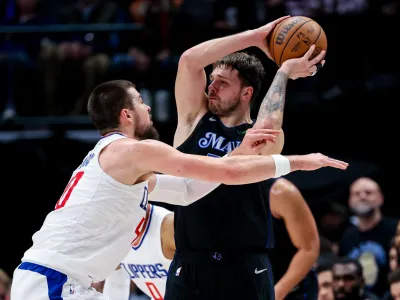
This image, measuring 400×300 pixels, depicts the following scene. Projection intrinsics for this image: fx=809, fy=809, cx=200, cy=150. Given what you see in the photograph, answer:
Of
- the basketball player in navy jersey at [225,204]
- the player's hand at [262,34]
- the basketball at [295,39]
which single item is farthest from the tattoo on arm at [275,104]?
the player's hand at [262,34]

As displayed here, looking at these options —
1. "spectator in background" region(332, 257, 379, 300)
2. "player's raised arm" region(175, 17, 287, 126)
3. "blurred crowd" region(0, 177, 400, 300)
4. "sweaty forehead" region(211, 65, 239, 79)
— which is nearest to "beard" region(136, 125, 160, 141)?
"player's raised arm" region(175, 17, 287, 126)

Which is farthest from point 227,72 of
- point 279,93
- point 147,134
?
point 147,134

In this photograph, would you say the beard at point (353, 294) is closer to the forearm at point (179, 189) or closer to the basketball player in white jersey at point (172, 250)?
the basketball player in white jersey at point (172, 250)

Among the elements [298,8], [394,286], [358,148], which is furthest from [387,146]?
[394,286]

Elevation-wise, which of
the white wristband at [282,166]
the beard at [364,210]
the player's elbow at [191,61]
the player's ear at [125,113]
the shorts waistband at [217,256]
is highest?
the player's elbow at [191,61]

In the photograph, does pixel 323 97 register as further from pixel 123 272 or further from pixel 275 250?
pixel 123 272

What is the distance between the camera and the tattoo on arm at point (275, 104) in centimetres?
545

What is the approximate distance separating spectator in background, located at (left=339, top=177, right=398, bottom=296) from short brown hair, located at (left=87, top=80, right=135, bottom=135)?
4.74 meters

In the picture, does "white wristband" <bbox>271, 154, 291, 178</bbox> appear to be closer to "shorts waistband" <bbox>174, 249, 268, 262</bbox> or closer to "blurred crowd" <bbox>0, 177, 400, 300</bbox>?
"shorts waistband" <bbox>174, 249, 268, 262</bbox>

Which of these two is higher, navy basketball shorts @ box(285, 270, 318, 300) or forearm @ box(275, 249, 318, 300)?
forearm @ box(275, 249, 318, 300)

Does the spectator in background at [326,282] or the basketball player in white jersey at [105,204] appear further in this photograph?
the spectator in background at [326,282]

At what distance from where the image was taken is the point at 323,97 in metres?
10.8

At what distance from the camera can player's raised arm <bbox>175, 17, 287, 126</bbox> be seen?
5816mm

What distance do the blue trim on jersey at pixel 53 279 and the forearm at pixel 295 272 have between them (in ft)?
7.33
